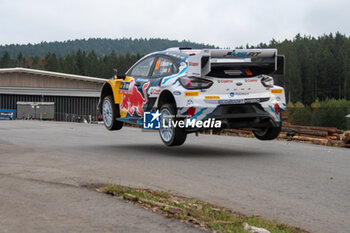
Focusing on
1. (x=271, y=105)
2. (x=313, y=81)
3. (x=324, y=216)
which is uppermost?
(x=313, y=81)

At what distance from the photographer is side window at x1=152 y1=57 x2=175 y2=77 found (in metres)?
9.78

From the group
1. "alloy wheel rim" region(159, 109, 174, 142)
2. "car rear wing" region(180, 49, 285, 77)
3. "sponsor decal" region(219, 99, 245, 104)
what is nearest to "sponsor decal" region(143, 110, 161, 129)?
"alloy wheel rim" region(159, 109, 174, 142)

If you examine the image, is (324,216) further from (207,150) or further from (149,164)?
(207,150)

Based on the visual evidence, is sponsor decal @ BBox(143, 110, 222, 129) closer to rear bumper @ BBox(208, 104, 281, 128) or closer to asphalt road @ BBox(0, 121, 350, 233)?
rear bumper @ BBox(208, 104, 281, 128)

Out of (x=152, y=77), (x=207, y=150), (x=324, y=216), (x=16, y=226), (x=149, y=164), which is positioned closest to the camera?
(x=16, y=226)

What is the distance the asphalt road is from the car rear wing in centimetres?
174

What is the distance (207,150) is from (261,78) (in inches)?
97.7

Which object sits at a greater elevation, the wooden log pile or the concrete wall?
the concrete wall

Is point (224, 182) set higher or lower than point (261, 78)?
lower

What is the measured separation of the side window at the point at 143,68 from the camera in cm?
1048

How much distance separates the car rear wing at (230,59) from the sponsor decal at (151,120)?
1.22 metres

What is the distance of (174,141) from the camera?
9258 mm

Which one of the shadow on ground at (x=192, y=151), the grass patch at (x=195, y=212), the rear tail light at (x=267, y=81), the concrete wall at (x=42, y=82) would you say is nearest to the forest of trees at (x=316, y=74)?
the concrete wall at (x=42, y=82)

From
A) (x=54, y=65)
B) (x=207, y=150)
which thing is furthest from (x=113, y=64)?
(x=207, y=150)
